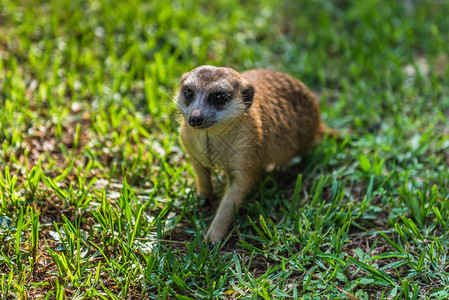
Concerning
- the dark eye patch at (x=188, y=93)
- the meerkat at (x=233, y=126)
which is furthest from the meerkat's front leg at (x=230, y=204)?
the dark eye patch at (x=188, y=93)

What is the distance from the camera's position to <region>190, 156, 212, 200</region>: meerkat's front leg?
11.8 feet

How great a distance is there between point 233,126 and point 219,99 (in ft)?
0.84

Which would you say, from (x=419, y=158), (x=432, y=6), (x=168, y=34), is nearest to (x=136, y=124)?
(x=168, y=34)

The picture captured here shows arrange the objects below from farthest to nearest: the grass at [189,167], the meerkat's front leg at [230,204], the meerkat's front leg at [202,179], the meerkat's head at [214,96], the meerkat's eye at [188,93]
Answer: the meerkat's front leg at [202,179], the meerkat's front leg at [230,204], the meerkat's eye at [188,93], the meerkat's head at [214,96], the grass at [189,167]

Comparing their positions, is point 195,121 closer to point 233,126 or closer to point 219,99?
point 219,99

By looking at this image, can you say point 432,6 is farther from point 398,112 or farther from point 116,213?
point 116,213

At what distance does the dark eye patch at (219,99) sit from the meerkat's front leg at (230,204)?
54 cm

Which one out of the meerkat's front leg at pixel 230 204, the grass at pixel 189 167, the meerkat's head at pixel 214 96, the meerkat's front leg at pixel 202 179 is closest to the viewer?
the grass at pixel 189 167

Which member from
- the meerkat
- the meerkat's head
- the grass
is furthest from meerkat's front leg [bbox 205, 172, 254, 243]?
the meerkat's head

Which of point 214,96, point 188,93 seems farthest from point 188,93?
point 214,96

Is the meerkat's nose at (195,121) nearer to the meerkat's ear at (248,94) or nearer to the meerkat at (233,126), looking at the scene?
the meerkat at (233,126)

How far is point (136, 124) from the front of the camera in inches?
170

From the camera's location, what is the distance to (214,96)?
315 cm

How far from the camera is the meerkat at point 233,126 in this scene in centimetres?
316
